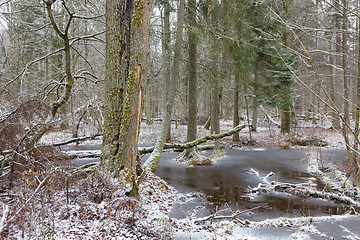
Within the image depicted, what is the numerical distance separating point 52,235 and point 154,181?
4.03m

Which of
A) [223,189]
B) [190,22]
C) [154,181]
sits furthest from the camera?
[190,22]

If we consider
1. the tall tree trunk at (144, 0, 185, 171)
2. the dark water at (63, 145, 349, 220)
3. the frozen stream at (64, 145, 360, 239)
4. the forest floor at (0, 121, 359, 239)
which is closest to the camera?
the forest floor at (0, 121, 359, 239)

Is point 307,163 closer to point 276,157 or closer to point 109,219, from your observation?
point 276,157

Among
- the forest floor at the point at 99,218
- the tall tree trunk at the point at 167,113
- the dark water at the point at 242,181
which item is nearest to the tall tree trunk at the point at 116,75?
the forest floor at the point at 99,218

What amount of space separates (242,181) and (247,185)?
51 cm

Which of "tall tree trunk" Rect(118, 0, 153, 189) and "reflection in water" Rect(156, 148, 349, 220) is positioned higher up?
"tall tree trunk" Rect(118, 0, 153, 189)

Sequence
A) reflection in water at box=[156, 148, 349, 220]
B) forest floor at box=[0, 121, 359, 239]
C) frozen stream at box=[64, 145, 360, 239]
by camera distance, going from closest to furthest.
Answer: forest floor at box=[0, 121, 359, 239] → frozen stream at box=[64, 145, 360, 239] → reflection in water at box=[156, 148, 349, 220]

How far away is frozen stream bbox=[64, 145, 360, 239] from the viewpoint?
18.2 feet

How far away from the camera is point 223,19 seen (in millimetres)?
11141

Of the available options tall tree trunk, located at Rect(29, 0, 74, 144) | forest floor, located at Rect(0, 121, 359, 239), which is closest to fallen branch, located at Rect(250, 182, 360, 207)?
forest floor, located at Rect(0, 121, 359, 239)

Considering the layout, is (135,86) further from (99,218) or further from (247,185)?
(247,185)

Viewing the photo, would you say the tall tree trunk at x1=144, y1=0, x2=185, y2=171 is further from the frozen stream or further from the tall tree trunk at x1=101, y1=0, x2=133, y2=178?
the tall tree trunk at x1=101, y1=0, x2=133, y2=178

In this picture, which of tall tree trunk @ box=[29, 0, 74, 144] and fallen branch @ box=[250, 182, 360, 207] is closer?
tall tree trunk @ box=[29, 0, 74, 144]

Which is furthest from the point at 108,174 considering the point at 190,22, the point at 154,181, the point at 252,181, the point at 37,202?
the point at 190,22
